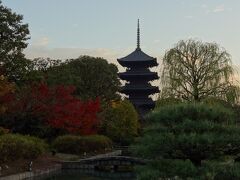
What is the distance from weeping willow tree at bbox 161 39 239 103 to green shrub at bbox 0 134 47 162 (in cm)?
898

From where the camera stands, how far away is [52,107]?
3206 centimetres

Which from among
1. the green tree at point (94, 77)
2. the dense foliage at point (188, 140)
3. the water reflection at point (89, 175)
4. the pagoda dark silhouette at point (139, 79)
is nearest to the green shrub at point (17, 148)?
the water reflection at point (89, 175)

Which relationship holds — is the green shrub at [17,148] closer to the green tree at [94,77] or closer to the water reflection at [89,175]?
the water reflection at [89,175]

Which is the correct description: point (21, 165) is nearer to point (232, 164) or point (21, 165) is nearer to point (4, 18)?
point (4, 18)

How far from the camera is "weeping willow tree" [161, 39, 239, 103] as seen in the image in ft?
95.7

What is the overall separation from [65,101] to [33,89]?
329 centimetres

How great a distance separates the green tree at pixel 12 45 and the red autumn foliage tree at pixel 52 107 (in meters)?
1.57

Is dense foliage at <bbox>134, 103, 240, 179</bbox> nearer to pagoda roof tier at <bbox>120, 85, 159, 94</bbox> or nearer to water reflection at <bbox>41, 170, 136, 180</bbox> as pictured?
water reflection at <bbox>41, 170, 136, 180</bbox>

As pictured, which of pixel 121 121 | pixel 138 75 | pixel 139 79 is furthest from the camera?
pixel 139 79

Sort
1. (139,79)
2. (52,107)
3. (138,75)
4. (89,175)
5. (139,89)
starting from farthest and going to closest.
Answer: (139,79), (138,75), (139,89), (52,107), (89,175)

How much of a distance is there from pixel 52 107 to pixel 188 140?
925 inches

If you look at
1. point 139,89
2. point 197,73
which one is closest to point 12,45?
point 197,73

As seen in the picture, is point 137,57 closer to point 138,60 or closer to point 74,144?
point 138,60

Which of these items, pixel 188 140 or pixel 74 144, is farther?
pixel 74 144
